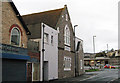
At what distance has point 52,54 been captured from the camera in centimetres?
2200

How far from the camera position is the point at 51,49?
2181cm

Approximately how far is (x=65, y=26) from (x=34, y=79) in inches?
413

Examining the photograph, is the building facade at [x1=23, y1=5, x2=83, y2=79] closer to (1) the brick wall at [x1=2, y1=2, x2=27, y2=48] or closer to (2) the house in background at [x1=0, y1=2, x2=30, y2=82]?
(2) the house in background at [x1=0, y1=2, x2=30, y2=82]

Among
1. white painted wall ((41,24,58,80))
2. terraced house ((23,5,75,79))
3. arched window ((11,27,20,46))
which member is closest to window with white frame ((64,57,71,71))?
terraced house ((23,5,75,79))

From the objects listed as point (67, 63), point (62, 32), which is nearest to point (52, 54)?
point (62, 32)

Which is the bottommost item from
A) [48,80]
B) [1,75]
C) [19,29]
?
[48,80]

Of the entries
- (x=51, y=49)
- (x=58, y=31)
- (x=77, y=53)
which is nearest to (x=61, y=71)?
(x=51, y=49)

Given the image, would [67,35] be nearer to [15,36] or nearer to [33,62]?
[33,62]

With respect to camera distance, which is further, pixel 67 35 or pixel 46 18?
pixel 67 35

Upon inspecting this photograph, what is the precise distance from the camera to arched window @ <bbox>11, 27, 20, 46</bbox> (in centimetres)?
1527

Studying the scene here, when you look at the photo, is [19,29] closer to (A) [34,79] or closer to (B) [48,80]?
(A) [34,79]

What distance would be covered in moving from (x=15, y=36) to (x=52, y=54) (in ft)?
24.1

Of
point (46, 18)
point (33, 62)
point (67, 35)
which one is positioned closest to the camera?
point (33, 62)

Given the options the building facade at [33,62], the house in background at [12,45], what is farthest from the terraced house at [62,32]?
the house in background at [12,45]
